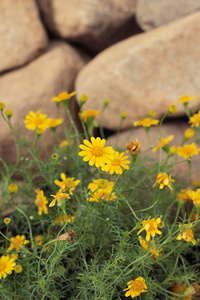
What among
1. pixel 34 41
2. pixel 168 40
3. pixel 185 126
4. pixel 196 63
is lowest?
pixel 185 126

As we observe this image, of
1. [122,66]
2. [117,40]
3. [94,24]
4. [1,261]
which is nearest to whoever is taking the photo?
[1,261]

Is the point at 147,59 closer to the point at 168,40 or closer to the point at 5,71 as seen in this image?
the point at 168,40

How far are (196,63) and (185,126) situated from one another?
0.33 m

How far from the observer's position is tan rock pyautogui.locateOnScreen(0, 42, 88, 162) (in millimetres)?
2068

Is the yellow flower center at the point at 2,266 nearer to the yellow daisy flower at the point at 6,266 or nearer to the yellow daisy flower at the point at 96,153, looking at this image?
the yellow daisy flower at the point at 6,266

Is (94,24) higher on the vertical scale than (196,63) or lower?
higher

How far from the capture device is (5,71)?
223cm

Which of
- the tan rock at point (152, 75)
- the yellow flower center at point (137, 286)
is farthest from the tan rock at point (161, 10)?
the yellow flower center at point (137, 286)

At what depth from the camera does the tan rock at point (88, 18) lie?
7.36 ft

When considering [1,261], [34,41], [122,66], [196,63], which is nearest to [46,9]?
[34,41]

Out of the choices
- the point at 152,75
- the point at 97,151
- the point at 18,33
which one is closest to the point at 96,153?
the point at 97,151

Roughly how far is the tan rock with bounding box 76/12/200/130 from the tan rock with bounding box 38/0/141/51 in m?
0.27

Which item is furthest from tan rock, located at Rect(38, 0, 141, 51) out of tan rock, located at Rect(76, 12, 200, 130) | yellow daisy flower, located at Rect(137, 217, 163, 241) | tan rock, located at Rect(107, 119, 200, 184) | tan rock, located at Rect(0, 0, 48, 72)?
yellow daisy flower, located at Rect(137, 217, 163, 241)

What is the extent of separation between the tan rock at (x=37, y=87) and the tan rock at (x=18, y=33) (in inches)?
2.2
